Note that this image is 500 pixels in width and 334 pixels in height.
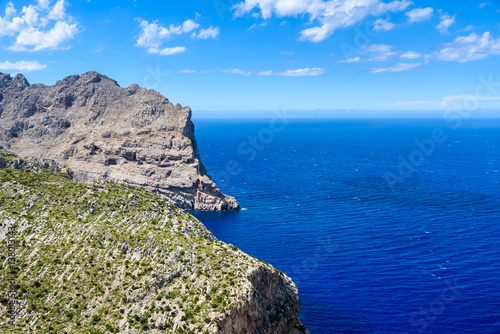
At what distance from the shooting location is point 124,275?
4775 cm

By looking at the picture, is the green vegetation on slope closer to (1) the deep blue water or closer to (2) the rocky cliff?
(2) the rocky cliff

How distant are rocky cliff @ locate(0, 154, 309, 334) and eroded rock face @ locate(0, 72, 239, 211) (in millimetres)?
79440

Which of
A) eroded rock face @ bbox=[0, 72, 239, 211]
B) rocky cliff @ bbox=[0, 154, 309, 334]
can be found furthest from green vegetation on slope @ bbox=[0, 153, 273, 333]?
eroded rock face @ bbox=[0, 72, 239, 211]

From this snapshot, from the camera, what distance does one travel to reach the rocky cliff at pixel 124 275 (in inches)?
1656

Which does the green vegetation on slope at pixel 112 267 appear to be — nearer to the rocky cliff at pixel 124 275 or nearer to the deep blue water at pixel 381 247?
the rocky cliff at pixel 124 275

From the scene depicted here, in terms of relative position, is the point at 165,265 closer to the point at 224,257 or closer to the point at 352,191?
the point at 224,257

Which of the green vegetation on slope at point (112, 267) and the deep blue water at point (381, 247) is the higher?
the green vegetation on slope at point (112, 267)

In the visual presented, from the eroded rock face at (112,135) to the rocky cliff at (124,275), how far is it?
261 feet

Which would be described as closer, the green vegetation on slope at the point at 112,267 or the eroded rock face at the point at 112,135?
the green vegetation on slope at the point at 112,267

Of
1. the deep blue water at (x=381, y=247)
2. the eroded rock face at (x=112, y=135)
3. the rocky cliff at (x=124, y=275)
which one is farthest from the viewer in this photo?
the eroded rock face at (x=112, y=135)

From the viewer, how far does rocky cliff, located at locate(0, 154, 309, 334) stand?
42.1m

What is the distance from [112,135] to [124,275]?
4572 inches

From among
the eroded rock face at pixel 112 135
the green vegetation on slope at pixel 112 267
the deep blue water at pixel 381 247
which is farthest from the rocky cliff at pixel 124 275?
the eroded rock face at pixel 112 135

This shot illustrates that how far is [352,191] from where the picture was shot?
162375mm
